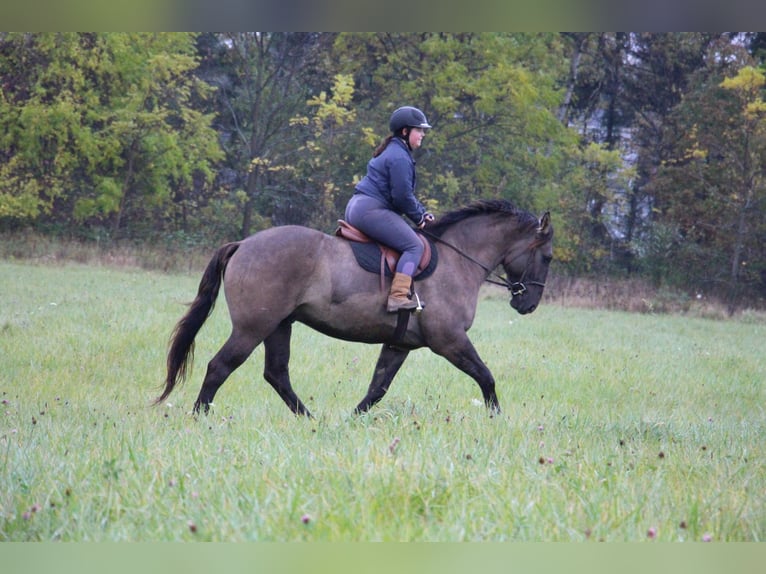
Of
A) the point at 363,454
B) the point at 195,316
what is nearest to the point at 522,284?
the point at 195,316

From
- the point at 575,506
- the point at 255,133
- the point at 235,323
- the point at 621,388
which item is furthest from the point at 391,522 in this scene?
the point at 255,133

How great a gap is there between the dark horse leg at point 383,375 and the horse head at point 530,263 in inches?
54.3

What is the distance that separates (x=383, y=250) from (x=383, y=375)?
1.13 m

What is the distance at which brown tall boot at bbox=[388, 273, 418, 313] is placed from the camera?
6480 millimetres

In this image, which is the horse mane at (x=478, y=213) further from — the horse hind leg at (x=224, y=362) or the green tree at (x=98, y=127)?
the green tree at (x=98, y=127)

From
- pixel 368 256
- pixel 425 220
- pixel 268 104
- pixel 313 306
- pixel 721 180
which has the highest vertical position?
pixel 268 104

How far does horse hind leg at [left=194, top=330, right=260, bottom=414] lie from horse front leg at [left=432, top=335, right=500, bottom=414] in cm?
170

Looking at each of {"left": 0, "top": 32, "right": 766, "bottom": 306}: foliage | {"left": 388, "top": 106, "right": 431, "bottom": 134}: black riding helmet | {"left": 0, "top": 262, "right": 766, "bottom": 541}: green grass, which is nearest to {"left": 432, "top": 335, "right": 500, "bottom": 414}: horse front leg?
{"left": 0, "top": 262, "right": 766, "bottom": 541}: green grass

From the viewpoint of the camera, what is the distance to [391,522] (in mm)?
2699

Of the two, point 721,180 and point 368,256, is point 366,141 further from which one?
point 368,256

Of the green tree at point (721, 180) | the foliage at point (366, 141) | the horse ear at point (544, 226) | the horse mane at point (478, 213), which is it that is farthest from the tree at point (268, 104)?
the horse ear at point (544, 226)

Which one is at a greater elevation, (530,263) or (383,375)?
(530,263)

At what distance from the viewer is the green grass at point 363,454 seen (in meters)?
2.69

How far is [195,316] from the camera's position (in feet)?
21.9
